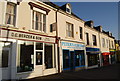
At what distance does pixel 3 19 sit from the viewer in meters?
7.22

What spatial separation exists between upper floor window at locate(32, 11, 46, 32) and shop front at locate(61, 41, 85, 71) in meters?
2.76

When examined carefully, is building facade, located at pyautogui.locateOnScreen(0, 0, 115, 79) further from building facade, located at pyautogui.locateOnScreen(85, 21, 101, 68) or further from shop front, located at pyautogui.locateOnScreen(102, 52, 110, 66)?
shop front, located at pyautogui.locateOnScreen(102, 52, 110, 66)

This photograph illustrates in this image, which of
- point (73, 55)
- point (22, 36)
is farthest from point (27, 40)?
point (73, 55)

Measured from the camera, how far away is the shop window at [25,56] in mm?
7804

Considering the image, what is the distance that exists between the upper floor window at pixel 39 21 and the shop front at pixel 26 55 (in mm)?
745

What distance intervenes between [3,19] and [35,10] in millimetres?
2782

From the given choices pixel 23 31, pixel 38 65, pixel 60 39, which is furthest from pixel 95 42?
pixel 23 31

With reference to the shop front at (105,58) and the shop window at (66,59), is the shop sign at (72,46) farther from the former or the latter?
the shop front at (105,58)

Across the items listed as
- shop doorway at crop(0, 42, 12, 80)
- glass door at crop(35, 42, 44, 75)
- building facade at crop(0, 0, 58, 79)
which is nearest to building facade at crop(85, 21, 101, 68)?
building facade at crop(0, 0, 58, 79)

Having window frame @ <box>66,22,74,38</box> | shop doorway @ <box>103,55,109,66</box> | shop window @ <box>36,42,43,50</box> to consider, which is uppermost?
window frame @ <box>66,22,74,38</box>

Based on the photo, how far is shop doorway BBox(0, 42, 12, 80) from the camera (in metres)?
6.97

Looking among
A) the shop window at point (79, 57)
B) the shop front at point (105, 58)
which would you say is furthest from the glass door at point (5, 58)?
the shop front at point (105, 58)

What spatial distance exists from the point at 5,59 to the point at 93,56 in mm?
13336

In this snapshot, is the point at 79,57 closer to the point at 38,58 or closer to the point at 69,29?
the point at 69,29
